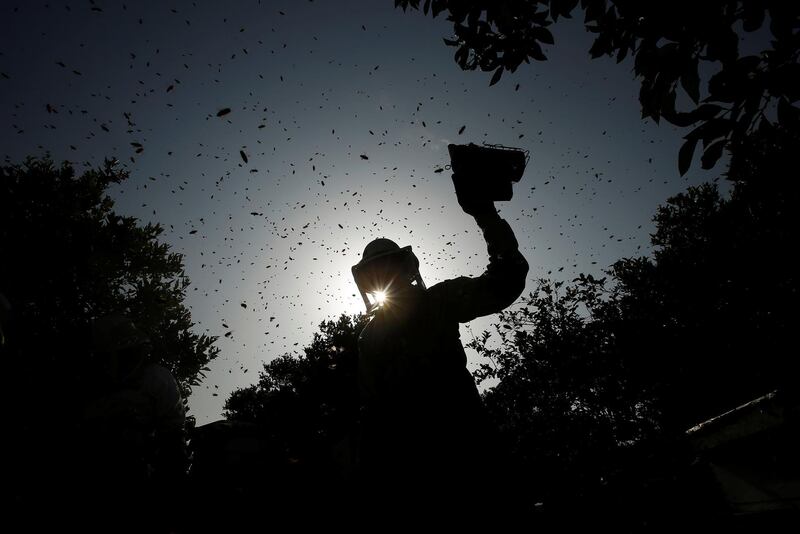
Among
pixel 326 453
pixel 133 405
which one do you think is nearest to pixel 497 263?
pixel 326 453

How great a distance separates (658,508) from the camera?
2.70 meters

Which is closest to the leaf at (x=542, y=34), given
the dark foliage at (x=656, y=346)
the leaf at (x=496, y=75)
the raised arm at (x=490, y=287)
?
the leaf at (x=496, y=75)

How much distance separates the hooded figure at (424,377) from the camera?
1.71 m

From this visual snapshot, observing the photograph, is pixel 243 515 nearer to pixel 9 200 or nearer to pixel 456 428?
pixel 456 428

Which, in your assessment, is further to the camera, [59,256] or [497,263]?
[59,256]

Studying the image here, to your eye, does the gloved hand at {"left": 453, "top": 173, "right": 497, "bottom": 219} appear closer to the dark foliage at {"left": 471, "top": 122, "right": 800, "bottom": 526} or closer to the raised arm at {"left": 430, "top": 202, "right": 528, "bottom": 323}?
the raised arm at {"left": 430, "top": 202, "right": 528, "bottom": 323}

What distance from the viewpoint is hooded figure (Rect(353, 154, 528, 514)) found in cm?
171

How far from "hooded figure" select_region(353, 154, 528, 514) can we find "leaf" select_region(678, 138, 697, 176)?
1177 mm

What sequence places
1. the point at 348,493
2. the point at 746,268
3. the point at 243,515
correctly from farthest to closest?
the point at 746,268, the point at 348,493, the point at 243,515

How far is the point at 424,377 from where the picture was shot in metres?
2.08

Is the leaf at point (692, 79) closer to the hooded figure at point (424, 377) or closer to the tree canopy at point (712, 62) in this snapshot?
the tree canopy at point (712, 62)

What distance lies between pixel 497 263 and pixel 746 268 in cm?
1957

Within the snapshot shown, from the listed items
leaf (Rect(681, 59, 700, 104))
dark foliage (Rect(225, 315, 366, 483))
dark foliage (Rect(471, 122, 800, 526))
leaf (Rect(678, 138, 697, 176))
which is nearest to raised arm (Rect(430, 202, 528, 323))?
leaf (Rect(678, 138, 697, 176))

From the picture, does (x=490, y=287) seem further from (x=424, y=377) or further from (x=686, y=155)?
(x=686, y=155)
